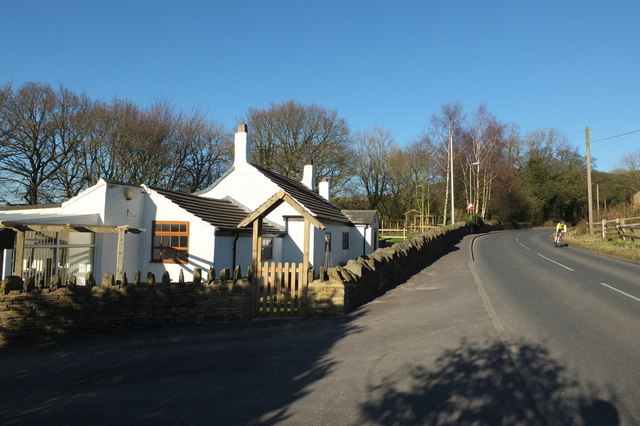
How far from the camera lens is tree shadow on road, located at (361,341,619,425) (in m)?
4.64

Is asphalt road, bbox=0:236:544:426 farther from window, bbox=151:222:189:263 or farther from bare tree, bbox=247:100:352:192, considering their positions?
bare tree, bbox=247:100:352:192

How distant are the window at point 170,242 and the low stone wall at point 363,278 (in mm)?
6473

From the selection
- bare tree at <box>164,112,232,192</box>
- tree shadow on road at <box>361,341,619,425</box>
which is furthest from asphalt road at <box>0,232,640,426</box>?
bare tree at <box>164,112,232,192</box>

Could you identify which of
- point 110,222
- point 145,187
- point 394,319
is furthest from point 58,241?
point 394,319

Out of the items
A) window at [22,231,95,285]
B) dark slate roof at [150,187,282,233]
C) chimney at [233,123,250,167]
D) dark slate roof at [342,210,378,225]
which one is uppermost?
chimney at [233,123,250,167]

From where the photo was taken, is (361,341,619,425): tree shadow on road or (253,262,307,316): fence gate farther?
(253,262,307,316): fence gate

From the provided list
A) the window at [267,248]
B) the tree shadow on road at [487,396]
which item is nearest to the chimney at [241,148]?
the window at [267,248]

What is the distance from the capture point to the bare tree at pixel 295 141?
4328 cm

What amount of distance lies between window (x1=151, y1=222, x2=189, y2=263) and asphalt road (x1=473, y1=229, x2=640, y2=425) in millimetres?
9870

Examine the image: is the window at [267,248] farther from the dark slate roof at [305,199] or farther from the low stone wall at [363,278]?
the low stone wall at [363,278]

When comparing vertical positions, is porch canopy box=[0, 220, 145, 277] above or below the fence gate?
above

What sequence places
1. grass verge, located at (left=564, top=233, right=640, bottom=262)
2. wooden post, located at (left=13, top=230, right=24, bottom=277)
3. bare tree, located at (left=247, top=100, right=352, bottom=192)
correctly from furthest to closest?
bare tree, located at (left=247, top=100, right=352, bottom=192)
grass verge, located at (left=564, top=233, right=640, bottom=262)
wooden post, located at (left=13, top=230, right=24, bottom=277)

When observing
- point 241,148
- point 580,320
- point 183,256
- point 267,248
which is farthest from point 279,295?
point 241,148

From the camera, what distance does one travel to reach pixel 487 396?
5.21m
